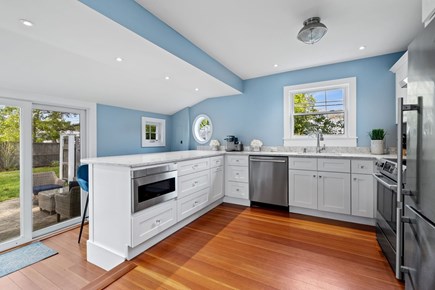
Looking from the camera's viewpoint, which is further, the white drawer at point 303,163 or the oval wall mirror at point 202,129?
the oval wall mirror at point 202,129

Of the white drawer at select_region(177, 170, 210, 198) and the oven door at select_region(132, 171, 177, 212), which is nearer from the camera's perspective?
the oven door at select_region(132, 171, 177, 212)

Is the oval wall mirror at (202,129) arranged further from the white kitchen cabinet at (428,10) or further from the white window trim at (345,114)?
the white kitchen cabinet at (428,10)

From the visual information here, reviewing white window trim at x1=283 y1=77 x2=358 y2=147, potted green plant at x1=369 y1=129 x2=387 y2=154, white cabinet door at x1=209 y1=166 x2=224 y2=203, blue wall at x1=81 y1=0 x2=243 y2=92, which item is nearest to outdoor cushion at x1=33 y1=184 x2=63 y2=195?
white cabinet door at x1=209 y1=166 x2=224 y2=203

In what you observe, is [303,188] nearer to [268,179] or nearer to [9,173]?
[268,179]

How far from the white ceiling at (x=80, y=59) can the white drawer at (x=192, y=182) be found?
1.51 meters

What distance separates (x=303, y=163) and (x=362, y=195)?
867 millimetres

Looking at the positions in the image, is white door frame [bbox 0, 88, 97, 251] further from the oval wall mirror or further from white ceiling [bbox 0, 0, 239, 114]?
the oval wall mirror

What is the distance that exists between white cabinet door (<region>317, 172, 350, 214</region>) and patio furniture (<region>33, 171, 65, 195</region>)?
400cm

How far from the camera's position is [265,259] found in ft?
6.58

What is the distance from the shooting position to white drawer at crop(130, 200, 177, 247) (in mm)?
2032

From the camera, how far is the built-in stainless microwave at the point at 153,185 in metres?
2.03

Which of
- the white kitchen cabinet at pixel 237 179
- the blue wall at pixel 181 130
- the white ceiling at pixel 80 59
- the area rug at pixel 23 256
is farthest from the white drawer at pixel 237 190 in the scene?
the area rug at pixel 23 256

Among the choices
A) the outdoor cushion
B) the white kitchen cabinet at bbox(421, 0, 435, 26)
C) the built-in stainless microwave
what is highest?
the white kitchen cabinet at bbox(421, 0, 435, 26)

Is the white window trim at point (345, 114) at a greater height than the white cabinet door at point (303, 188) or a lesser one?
greater
